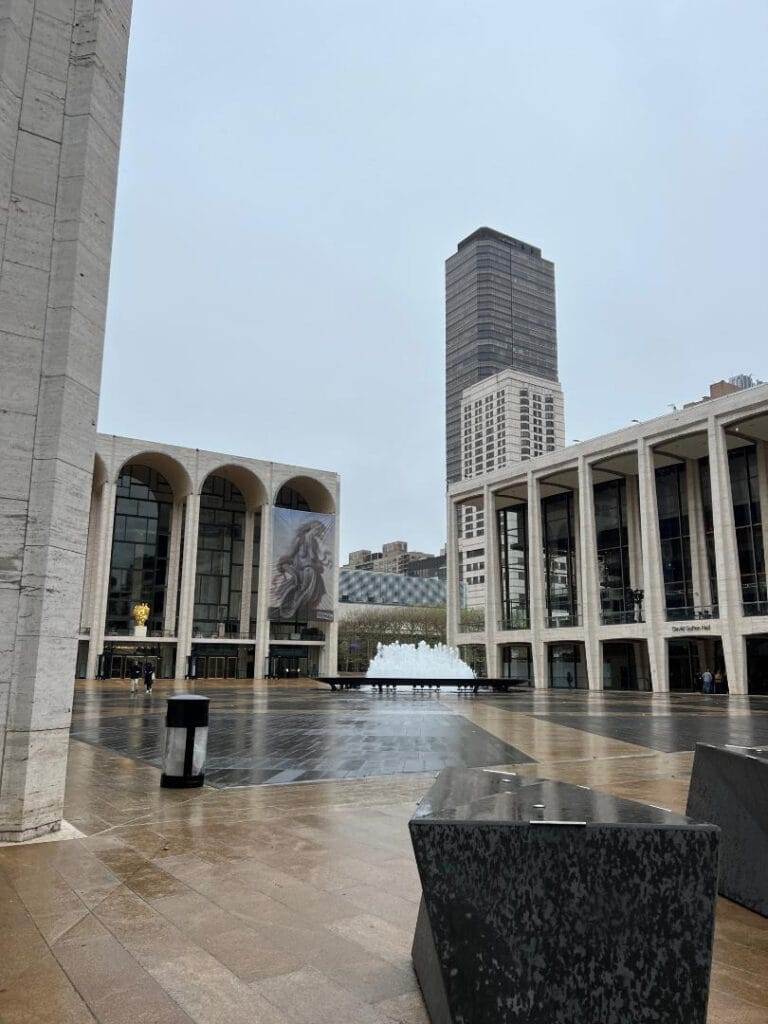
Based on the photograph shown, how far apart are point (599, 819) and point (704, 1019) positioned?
0.62 meters

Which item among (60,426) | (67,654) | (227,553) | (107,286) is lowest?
(67,654)

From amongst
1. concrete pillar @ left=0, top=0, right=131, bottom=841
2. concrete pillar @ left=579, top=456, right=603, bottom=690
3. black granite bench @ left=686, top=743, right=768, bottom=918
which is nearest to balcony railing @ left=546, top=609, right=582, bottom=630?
concrete pillar @ left=579, top=456, right=603, bottom=690

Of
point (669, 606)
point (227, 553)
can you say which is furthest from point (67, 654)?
point (227, 553)

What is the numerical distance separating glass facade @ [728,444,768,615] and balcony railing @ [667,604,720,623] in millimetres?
2121

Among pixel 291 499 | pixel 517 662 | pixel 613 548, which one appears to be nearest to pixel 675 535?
pixel 613 548

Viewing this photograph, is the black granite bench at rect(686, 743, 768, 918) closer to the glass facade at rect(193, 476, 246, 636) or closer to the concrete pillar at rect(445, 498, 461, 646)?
the concrete pillar at rect(445, 498, 461, 646)

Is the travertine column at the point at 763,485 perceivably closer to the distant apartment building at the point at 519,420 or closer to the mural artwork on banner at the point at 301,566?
the mural artwork on banner at the point at 301,566

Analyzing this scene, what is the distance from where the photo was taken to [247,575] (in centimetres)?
6275

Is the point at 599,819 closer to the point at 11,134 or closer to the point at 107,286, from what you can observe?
the point at 107,286

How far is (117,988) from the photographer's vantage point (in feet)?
9.47

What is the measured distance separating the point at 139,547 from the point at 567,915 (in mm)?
60797

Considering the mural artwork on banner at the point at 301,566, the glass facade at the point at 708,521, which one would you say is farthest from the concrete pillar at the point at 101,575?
the glass facade at the point at 708,521

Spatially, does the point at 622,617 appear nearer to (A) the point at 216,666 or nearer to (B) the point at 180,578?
(A) the point at 216,666

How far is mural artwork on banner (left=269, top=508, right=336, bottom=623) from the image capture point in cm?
5903
